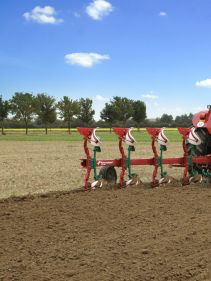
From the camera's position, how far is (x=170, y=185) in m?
8.97

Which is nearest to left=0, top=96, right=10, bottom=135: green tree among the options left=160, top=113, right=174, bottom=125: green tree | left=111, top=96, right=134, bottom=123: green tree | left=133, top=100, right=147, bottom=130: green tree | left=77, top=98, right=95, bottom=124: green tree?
left=77, top=98, right=95, bottom=124: green tree

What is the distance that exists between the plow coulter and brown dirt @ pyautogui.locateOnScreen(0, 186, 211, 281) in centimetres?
116

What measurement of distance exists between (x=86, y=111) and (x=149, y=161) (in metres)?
73.4

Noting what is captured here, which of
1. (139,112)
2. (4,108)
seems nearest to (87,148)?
(4,108)

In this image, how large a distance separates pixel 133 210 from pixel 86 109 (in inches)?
2996

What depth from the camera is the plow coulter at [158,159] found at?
8.46 meters

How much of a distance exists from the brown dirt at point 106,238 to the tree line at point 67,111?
186ft

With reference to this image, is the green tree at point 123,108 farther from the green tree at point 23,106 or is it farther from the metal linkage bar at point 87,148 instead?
the metal linkage bar at point 87,148

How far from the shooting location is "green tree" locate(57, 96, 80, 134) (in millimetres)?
78188

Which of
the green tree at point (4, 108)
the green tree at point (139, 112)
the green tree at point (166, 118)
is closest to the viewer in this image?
the green tree at point (4, 108)

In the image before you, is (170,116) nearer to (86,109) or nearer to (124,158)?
(86,109)

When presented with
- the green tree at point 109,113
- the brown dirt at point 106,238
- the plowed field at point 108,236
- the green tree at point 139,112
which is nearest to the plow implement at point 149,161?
the plowed field at point 108,236

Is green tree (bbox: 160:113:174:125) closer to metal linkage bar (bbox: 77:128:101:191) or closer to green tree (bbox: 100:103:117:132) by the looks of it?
green tree (bbox: 100:103:117:132)

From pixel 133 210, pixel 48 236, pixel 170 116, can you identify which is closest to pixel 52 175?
pixel 133 210
